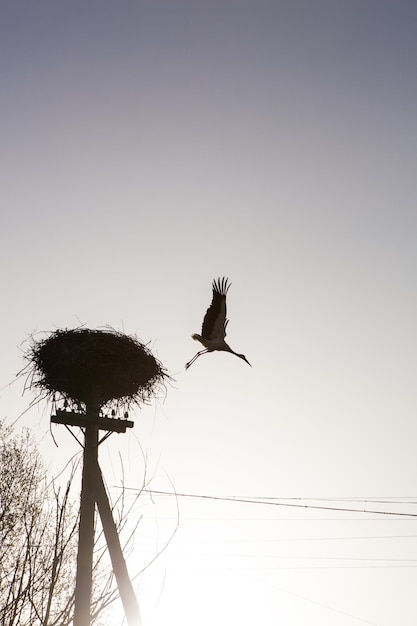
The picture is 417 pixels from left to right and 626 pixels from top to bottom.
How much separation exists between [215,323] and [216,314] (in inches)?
4.6

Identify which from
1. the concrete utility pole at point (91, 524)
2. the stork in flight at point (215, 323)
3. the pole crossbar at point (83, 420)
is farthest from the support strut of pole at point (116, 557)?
the stork in flight at point (215, 323)

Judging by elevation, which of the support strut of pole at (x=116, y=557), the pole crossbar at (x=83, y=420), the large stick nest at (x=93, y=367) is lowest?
the support strut of pole at (x=116, y=557)

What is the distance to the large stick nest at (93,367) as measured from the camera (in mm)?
6539

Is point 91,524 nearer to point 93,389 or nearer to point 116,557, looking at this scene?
point 116,557

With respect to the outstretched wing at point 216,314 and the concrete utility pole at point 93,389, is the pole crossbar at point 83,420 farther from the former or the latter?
the outstretched wing at point 216,314

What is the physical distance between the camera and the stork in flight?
6.96 m

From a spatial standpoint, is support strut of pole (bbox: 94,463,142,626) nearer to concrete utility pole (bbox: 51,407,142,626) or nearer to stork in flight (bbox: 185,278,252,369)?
concrete utility pole (bbox: 51,407,142,626)

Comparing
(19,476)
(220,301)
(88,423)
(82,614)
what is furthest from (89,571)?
(19,476)

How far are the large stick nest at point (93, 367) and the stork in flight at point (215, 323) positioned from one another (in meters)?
0.69

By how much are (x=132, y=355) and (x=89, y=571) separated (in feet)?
8.23

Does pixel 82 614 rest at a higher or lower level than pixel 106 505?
lower

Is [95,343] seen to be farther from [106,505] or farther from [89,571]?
[89,571]

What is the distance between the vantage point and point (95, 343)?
21.8 ft

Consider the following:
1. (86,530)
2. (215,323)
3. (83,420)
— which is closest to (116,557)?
(86,530)
